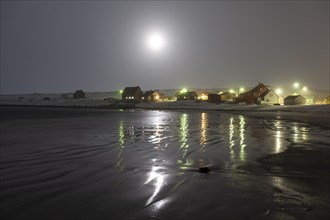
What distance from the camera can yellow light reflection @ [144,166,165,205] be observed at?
29.4 feet

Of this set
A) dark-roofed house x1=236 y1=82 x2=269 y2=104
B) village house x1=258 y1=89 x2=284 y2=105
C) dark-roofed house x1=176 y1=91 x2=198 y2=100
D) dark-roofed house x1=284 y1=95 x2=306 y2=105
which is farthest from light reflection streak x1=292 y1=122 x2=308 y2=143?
dark-roofed house x1=176 y1=91 x2=198 y2=100

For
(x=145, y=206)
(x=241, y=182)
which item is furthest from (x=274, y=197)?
(x=145, y=206)

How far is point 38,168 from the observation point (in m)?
12.5

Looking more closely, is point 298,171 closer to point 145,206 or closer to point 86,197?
point 145,206

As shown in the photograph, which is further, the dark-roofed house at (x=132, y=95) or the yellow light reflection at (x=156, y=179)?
the dark-roofed house at (x=132, y=95)

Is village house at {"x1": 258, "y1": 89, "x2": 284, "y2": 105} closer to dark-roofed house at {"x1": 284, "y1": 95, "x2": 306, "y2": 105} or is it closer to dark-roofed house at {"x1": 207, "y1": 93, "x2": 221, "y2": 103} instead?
dark-roofed house at {"x1": 284, "y1": 95, "x2": 306, "y2": 105}

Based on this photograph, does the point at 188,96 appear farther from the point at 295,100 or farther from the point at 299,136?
the point at 299,136

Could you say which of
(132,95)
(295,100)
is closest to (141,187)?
(295,100)

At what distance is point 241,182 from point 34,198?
650 centimetres

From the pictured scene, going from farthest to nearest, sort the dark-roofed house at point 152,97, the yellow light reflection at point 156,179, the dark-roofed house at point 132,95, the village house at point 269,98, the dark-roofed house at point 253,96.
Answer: the dark-roofed house at point 132,95 < the dark-roofed house at point 152,97 < the dark-roofed house at point 253,96 < the village house at point 269,98 < the yellow light reflection at point 156,179

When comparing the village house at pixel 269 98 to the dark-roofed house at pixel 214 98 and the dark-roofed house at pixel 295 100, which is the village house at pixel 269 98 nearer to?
the dark-roofed house at pixel 295 100

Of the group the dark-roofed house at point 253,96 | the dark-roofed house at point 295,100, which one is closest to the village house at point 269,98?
the dark-roofed house at point 253,96

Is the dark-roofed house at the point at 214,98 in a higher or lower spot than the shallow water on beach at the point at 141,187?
higher

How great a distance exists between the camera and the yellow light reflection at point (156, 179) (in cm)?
895
